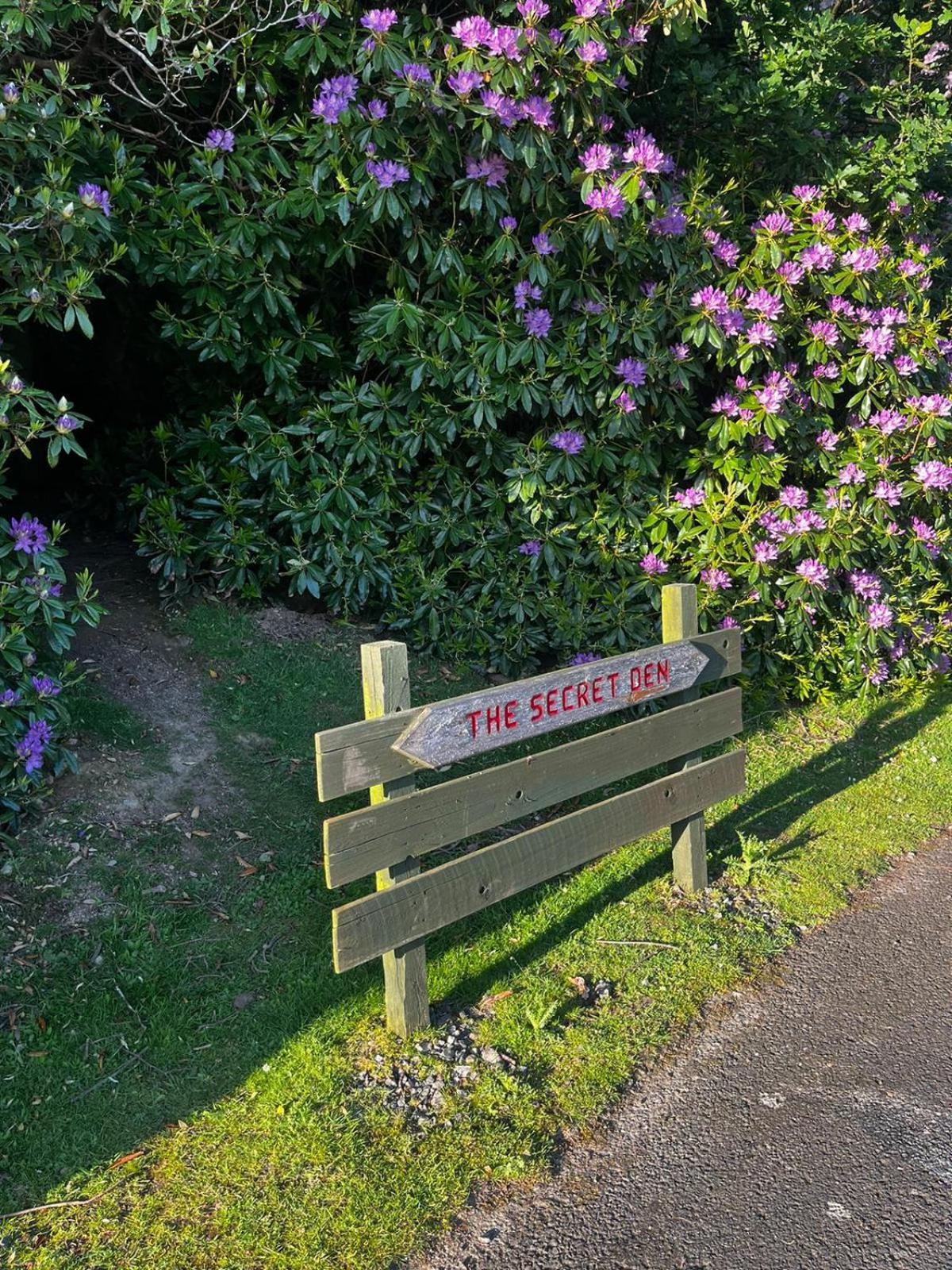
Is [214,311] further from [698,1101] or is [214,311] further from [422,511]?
[698,1101]

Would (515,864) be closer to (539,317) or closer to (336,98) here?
(539,317)

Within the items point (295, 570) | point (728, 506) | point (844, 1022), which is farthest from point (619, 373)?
point (844, 1022)

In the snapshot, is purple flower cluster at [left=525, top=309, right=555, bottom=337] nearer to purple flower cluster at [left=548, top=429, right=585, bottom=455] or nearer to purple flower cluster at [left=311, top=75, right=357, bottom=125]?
purple flower cluster at [left=548, top=429, right=585, bottom=455]

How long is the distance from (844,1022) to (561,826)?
1173 millimetres

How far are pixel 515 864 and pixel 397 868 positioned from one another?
0.52 meters

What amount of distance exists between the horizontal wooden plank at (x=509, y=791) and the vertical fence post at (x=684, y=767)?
15 cm

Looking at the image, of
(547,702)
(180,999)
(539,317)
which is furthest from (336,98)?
(180,999)

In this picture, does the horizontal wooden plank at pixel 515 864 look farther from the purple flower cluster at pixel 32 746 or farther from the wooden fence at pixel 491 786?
the purple flower cluster at pixel 32 746

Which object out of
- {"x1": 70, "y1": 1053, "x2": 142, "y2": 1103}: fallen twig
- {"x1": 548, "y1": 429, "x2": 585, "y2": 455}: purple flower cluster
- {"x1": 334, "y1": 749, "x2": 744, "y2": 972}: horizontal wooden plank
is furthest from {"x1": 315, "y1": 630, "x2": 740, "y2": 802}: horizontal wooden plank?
{"x1": 548, "y1": 429, "x2": 585, "y2": 455}: purple flower cluster

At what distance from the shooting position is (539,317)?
18.8 feet

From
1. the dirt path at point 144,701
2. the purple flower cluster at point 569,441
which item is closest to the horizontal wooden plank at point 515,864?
the dirt path at point 144,701

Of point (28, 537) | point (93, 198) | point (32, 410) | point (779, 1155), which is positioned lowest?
point (779, 1155)

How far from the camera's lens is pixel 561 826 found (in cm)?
393

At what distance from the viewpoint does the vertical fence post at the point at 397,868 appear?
10.9ft
